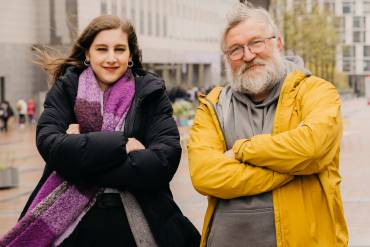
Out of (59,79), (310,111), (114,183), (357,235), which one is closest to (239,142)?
(310,111)

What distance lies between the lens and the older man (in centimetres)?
346

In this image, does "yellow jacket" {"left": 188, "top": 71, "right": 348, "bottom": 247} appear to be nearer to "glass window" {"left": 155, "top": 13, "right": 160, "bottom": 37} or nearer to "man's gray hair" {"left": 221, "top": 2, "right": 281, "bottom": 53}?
"man's gray hair" {"left": 221, "top": 2, "right": 281, "bottom": 53}

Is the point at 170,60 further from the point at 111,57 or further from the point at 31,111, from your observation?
the point at 111,57

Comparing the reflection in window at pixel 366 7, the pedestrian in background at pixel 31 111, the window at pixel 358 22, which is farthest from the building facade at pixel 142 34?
the reflection in window at pixel 366 7

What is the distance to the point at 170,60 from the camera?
70688 millimetres

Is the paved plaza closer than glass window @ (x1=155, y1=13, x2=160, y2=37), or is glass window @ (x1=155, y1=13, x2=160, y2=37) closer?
the paved plaza

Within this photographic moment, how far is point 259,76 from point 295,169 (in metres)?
0.44

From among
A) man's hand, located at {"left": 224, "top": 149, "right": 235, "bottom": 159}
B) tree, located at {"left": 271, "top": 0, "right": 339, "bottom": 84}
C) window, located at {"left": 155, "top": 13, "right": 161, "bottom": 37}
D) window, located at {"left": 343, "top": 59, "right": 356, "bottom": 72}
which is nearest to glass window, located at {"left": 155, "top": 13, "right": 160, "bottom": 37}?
window, located at {"left": 155, "top": 13, "right": 161, "bottom": 37}

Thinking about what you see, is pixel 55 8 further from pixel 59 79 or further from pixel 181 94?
pixel 59 79

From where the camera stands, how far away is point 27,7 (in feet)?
172

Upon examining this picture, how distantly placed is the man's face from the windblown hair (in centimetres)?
52

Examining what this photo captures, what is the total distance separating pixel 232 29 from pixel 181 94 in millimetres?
48254

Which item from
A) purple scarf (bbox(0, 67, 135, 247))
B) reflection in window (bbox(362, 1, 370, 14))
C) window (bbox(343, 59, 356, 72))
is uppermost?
reflection in window (bbox(362, 1, 370, 14))

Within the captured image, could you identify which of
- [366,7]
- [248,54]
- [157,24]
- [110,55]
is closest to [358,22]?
[366,7]
